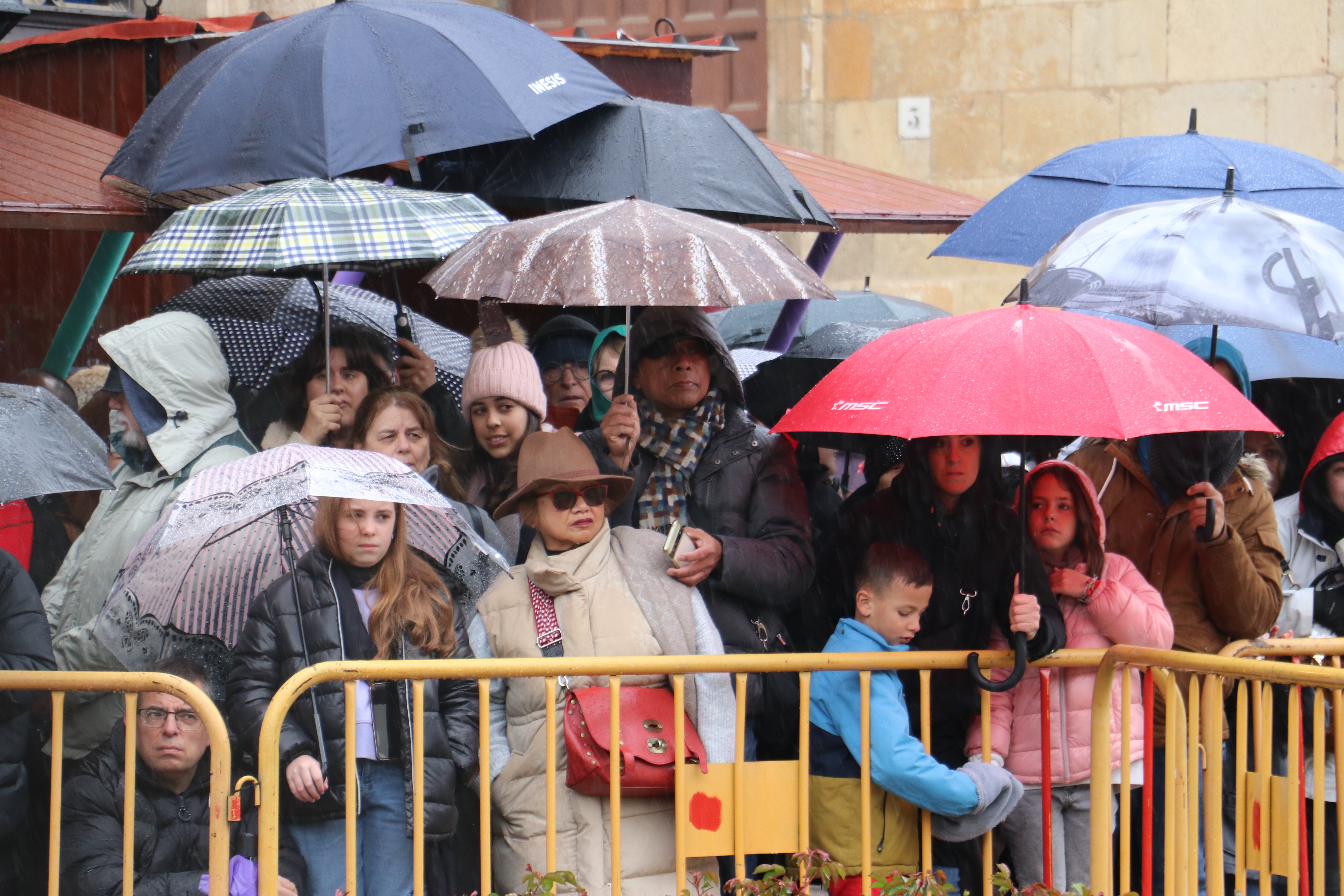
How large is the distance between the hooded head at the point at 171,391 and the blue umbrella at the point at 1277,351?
3526 mm

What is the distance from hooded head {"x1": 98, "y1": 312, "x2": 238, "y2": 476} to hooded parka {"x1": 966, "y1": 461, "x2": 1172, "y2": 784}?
8.54 ft

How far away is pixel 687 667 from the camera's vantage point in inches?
149

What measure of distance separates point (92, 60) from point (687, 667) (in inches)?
225

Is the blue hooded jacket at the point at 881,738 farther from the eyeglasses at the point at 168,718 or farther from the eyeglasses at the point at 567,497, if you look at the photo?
the eyeglasses at the point at 168,718

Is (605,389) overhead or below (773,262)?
below

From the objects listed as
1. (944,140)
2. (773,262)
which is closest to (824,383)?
(773,262)

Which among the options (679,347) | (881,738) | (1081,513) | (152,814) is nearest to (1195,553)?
(1081,513)

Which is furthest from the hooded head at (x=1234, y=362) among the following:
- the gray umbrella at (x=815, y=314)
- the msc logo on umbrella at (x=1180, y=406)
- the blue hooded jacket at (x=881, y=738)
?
the gray umbrella at (x=815, y=314)

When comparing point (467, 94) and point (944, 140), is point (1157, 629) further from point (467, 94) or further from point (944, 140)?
point (944, 140)

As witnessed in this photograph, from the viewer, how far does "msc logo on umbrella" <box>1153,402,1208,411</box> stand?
11.7ft

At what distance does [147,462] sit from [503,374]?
3.98 ft

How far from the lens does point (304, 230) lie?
431cm

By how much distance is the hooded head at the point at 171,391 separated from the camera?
14.8ft

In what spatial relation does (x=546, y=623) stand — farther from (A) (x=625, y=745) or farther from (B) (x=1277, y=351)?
(B) (x=1277, y=351)
